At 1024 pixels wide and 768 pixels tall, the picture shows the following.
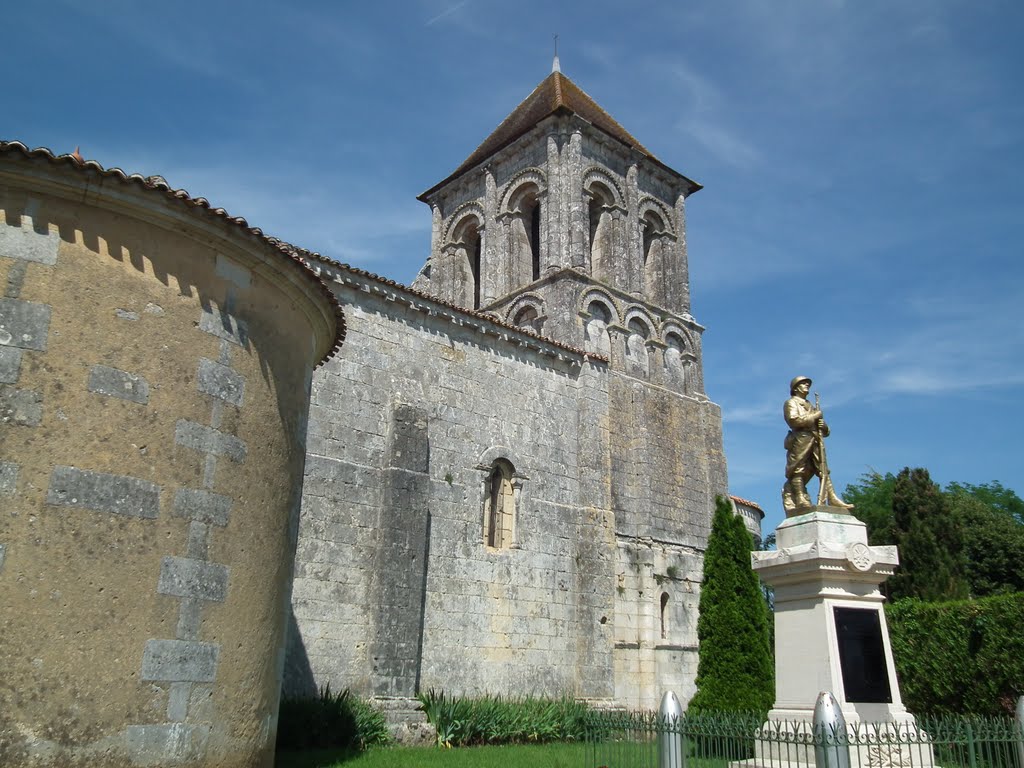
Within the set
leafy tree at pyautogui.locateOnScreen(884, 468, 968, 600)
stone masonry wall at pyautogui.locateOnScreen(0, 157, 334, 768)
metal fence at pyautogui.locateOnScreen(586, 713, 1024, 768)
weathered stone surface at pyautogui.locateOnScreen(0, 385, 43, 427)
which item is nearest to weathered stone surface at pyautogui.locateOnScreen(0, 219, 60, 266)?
stone masonry wall at pyautogui.locateOnScreen(0, 157, 334, 768)

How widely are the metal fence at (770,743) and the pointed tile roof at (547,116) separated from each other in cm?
1893

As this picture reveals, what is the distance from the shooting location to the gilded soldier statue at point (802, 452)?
30.6ft

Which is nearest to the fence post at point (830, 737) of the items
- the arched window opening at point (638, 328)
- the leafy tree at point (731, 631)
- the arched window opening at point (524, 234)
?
the leafy tree at point (731, 631)

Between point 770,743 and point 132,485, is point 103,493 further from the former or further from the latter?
point 770,743

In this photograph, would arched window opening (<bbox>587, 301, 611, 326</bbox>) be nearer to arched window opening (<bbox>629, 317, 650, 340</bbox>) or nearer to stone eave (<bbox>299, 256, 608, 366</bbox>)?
arched window opening (<bbox>629, 317, 650, 340</bbox>)

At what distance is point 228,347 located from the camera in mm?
7160

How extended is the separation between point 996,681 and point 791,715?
21.2 feet

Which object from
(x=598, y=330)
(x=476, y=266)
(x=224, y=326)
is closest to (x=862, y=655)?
(x=224, y=326)

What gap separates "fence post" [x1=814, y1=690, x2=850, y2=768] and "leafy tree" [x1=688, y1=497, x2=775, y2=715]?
9918 mm

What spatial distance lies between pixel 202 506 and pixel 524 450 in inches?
462

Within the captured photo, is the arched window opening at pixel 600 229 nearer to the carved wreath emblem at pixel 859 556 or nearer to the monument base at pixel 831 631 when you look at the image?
the monument base at pixel 831 631

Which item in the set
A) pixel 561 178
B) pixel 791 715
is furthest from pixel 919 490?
pixel 791 715

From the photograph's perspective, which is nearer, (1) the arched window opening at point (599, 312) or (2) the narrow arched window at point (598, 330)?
(2) the narrow arched window at point (598, 330)

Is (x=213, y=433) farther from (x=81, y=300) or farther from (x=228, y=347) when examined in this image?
(x=81, y=300)
